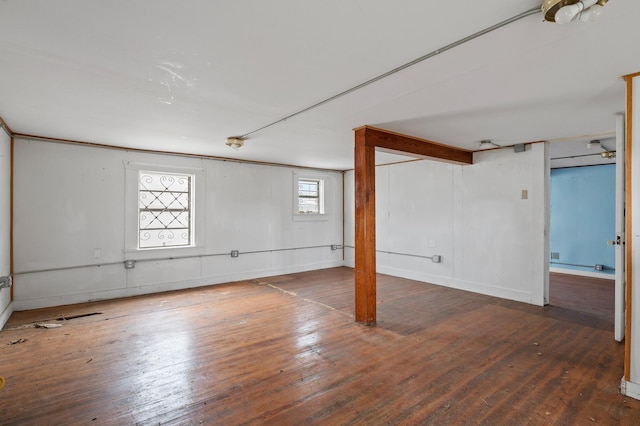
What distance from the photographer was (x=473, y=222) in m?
5.37

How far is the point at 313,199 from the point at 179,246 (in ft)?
10.8

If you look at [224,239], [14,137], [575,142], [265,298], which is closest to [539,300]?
[575,142]

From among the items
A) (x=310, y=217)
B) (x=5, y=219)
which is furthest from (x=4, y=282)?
(x=310, y=217)

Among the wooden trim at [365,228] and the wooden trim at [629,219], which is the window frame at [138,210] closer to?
the wooden trim at [365,228]

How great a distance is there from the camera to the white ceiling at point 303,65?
1624 millimetres

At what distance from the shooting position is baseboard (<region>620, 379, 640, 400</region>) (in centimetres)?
226

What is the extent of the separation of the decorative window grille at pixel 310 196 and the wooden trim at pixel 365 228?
11.8 feet

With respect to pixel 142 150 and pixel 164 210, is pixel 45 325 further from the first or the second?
pixel 142 150

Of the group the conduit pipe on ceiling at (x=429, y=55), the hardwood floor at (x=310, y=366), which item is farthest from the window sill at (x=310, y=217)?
the conduit pipe on ceiling at (x=429, y=55)

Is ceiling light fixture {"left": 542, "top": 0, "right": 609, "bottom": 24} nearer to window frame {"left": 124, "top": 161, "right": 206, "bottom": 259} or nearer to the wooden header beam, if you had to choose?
the wooden header beam

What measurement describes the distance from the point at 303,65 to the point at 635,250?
2737 millimetres

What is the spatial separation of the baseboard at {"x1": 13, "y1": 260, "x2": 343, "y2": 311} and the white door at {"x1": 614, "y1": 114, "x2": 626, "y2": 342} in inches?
208

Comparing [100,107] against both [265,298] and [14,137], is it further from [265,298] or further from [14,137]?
[265,298]

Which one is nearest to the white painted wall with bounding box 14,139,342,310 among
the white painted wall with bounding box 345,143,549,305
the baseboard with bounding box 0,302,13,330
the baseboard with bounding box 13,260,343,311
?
the baseboard with bounding box 13,260,343,311
